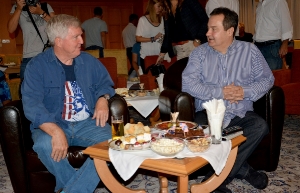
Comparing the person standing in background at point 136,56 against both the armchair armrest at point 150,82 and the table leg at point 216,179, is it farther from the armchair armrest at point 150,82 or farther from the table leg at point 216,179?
the table leg at point 216,179

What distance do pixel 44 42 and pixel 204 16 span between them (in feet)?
5.18

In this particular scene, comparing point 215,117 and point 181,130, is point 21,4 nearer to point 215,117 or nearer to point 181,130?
point 181,130

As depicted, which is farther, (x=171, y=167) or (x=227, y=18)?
(x=227, y=18)

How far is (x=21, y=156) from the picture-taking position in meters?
2.36

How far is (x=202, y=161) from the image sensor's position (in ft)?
5.82

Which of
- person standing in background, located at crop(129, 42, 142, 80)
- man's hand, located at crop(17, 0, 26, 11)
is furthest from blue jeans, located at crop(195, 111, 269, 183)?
person standing in background, located at crop(129, 42, 142, 80)

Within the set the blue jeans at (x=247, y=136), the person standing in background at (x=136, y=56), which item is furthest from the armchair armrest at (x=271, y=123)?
the person standing in background at (x=136, y=56)

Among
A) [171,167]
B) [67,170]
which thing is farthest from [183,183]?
[67,170]

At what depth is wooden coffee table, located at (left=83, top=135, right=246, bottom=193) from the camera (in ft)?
5.59

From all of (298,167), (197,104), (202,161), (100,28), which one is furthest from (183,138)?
(100,28)

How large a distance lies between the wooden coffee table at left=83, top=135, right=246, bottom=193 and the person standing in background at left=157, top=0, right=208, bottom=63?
1.80 meters

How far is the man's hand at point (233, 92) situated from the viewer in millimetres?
2676

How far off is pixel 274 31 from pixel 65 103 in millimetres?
2834

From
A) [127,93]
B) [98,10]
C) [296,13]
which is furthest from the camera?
[296,13]
